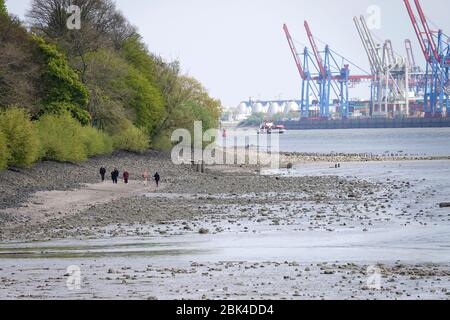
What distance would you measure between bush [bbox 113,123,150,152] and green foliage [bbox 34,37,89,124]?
5.39 meters

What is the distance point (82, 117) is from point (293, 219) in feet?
114

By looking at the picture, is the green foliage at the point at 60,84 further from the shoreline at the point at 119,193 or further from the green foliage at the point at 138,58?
the green foliage at the point at 138,58

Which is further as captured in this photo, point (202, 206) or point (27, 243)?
point (202, 206)

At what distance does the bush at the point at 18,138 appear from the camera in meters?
51.8

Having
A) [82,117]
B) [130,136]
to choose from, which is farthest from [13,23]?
[130,136]

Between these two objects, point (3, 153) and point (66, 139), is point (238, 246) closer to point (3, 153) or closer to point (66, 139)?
point (3, 153)

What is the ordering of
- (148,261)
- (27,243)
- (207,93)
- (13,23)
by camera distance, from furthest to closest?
(207,93), (13,23), (27,243), (148,261)

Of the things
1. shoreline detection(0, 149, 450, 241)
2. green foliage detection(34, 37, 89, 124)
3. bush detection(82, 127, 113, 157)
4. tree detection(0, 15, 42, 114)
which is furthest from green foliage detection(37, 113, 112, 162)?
green foliage detection(34, 37, 89, 124)

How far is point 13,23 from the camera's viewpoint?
220ft

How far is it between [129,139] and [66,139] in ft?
49.9

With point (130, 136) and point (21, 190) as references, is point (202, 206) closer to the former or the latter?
point (21, 190)

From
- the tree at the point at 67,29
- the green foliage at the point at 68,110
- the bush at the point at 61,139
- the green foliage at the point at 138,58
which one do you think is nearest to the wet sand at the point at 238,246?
the bush at the point at 61,139

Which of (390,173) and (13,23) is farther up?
(13,23)
